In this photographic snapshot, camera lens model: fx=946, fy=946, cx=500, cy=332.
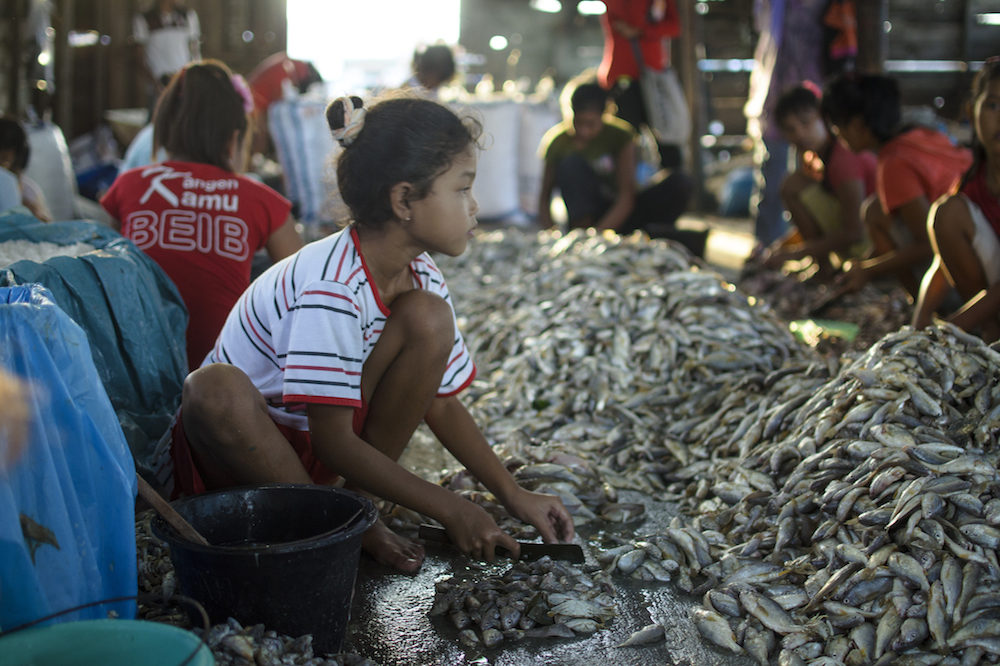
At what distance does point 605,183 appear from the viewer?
6594 mm

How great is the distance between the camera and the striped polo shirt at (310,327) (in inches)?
79.9

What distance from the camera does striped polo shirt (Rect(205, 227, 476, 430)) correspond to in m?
2.03

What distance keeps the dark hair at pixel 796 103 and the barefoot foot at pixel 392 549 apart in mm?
4063

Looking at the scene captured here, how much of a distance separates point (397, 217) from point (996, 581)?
150 centimetres

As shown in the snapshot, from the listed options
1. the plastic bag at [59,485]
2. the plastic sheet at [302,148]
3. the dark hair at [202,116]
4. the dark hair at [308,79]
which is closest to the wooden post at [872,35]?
the plastic sheet at [302,148]

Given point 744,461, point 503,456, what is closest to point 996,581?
point 744,461

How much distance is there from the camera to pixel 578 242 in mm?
4902

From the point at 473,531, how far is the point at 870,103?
348cm

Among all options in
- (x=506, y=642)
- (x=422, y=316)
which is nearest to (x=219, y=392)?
(x=422, y=316)

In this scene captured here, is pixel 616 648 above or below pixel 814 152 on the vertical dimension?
below

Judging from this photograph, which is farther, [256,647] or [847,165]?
[847,165]

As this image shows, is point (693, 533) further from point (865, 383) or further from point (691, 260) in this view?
point (691, 260)

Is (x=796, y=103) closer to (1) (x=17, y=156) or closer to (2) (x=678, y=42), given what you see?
(1) (x=17, y=156)

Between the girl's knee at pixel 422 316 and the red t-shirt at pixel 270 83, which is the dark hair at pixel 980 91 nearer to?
the girl's knee at pixel 422 316
